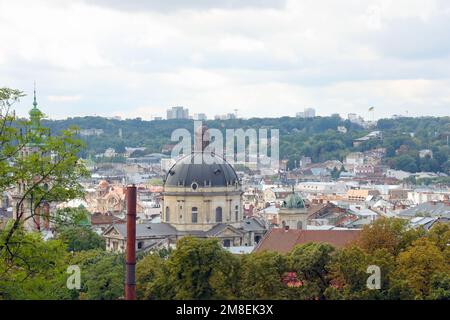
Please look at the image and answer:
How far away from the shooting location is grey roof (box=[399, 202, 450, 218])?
12196 centimetres

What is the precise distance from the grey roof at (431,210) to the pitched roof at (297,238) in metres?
42.1

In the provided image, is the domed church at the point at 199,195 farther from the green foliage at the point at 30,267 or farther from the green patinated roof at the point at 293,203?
the green foliage at the point at 30,267

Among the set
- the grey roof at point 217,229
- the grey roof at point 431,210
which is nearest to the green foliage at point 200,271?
the grey roof at point 217,229

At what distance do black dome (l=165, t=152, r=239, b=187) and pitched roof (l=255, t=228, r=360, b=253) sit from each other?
1520cm

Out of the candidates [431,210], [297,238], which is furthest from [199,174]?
[431,210]

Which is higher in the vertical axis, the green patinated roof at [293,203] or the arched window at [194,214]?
the green patinated roof at [293,203]

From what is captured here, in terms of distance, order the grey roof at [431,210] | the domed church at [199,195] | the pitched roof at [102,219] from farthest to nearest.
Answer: the grey roof at [431,210] < the pitched roof at [102,219] < the domed church at [199,195]

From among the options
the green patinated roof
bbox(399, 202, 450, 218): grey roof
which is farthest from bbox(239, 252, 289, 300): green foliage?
bbox(399, 202, 450, 218): grey roof

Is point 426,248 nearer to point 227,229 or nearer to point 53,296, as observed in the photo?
point 53,296

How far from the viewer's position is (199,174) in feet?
307

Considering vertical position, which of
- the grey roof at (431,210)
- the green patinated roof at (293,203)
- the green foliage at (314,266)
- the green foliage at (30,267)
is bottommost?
the grey roof at (431,210)

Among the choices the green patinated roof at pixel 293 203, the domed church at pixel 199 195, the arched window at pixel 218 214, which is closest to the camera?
the domed church at pixel 199 195

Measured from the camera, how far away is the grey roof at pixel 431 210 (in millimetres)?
121963
